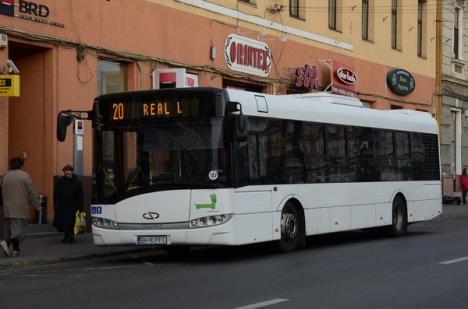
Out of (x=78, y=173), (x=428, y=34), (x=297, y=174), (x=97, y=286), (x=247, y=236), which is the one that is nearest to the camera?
(x=97, y=286)

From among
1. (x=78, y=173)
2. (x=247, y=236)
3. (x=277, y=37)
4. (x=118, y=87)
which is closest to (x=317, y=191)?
(x=247, y=236)

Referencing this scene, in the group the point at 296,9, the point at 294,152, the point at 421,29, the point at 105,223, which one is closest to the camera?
the point at 105,223

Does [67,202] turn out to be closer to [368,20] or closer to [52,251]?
[52,251]

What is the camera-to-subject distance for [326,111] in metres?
15.9

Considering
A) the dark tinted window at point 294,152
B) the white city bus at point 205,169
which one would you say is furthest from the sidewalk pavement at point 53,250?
the dark tinted window at point 294,152

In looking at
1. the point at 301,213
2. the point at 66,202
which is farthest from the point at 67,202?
the point at 301,213

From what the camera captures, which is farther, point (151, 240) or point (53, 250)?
point (53, 250)

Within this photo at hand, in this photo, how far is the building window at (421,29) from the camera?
36031mm

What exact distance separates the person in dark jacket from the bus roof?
15.8ft

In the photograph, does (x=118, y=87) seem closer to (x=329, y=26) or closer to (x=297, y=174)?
(x=297, y=174)

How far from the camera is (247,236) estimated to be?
1317cm

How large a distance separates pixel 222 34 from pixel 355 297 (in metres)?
15.1

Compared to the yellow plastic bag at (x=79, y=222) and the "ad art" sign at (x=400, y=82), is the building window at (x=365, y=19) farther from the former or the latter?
the yellow plastic bag at (x=79, y=222)

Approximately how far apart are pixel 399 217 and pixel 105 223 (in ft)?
27.2
